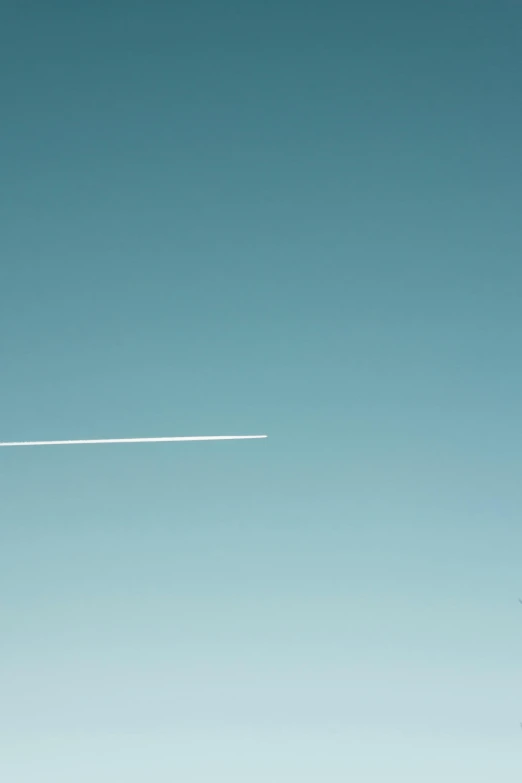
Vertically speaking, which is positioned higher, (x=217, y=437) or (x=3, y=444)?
(x=217, y=437)

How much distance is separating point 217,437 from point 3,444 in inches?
595

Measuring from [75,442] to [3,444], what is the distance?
867 centimetres

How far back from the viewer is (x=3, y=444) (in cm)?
4266

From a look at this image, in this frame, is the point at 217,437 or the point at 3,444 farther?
the point at 217,437

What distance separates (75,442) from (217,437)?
28.0 feet

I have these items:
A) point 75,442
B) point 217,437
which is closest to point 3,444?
point 75,442

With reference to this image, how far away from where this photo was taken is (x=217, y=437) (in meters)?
54.4

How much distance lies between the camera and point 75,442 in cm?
5116

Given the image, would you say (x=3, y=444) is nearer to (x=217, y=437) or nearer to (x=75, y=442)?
(x=75, y=442)

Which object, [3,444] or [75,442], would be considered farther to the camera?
[75,442]
